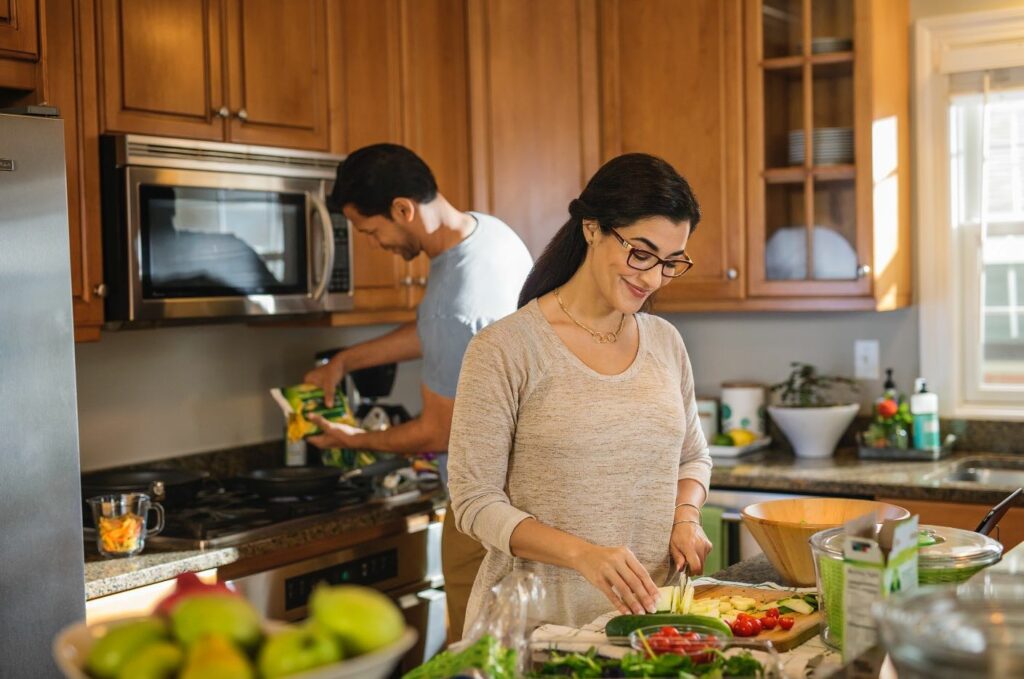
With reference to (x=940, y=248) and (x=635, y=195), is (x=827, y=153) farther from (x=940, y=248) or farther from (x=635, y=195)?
(x=635, y=195)

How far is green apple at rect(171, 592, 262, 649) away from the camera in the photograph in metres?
0.92

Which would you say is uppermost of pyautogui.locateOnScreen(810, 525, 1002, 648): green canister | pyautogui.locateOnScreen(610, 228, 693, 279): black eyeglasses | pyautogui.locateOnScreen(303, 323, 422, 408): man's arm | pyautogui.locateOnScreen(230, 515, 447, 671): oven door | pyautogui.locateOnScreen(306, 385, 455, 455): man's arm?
pyautogui.locateOnScreen(610, 228, 693, 279): black eyeglasses

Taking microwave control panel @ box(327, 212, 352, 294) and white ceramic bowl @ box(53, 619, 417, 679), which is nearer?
white ceramic bowl @ box(53, 619, 417, 679)

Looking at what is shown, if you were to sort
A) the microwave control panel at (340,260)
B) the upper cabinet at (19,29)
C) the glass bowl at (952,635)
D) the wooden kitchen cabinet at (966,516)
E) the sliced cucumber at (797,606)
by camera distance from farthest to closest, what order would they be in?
the microwave control panel at (340,260) < the wooden kitchen cabinet at (966,516) < the upper cabinet at (19,29) < the sliced cucumber at (797,606) < the glass bowl at (952,635)

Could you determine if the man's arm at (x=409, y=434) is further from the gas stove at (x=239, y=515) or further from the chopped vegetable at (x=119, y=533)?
the chopped vegetable at (x=119, y=533)

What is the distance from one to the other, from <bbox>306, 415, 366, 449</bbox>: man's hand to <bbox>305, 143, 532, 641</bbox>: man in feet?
0.65

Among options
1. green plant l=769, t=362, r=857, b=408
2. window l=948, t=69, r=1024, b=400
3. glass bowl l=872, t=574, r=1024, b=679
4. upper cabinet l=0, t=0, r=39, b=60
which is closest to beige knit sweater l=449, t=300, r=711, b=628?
glass bowl l=872, t=574, r=1024, b=679

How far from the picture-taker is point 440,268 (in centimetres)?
276

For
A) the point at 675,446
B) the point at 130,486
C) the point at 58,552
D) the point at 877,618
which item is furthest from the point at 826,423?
the point at 877,618

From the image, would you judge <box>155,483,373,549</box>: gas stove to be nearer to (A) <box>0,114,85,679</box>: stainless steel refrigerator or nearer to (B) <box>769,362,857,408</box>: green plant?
(A) <box>0,114,85,679</box>: stainless steel refrigerator

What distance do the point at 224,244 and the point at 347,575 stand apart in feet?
2.94

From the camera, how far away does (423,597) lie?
3.14 metres

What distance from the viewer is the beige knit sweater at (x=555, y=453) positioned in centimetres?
192

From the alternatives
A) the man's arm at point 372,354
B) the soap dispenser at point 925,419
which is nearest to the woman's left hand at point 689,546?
the man's arm at point 372,354
